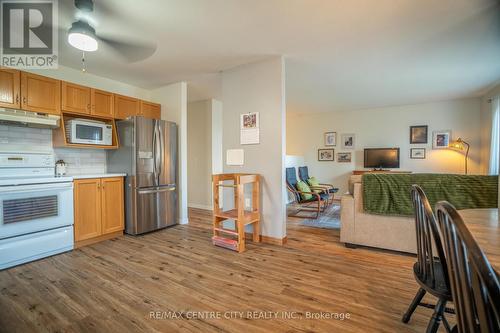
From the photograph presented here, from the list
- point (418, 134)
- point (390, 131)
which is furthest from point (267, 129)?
point (418, 134)

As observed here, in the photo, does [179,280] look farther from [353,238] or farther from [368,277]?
[353,238]

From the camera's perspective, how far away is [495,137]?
438 cm

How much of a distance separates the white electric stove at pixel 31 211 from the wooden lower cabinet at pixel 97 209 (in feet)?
0.35

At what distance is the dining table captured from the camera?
29.9 inches

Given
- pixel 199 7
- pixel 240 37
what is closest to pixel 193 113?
pixel 240 37

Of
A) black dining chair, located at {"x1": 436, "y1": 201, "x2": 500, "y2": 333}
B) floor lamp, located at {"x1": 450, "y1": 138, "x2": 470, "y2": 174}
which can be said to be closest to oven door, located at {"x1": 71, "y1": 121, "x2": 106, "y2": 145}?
black dining chair, located at {"x1": 436, "y1": 201, "x2": 500, "y2": 333}

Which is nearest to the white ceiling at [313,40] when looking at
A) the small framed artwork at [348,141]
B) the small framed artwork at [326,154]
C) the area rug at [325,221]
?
the small framed artwork at [348,141]

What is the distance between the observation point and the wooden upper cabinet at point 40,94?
2631 millimetres

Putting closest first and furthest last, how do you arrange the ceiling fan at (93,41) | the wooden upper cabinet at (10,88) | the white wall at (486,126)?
the ceiling fan at (93,41) → the wooden upper cabinet at (10,88) → the white wall at (486,126)

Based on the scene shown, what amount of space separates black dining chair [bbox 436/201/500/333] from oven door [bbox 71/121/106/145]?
3.87 meters

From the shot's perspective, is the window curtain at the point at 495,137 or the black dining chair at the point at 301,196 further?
the black dining chair at the point at 301,196

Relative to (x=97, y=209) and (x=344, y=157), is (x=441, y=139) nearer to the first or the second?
(x=344, y=157)

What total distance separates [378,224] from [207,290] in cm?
212

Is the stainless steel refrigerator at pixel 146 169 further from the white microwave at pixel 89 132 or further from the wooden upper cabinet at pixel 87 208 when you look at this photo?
the wooden upper cabinet at pixel 87 208
